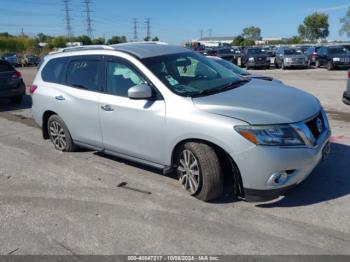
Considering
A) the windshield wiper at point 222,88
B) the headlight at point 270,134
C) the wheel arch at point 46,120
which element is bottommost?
the wheel arch at point 46,120

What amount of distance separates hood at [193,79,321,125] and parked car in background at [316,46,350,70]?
2103 centimetres

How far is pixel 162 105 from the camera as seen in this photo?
170 inches

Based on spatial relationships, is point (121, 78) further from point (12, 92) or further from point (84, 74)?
point (12, 92)

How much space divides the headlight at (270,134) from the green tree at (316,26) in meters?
118

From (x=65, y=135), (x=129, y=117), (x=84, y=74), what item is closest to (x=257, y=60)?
(x=65, y=135)

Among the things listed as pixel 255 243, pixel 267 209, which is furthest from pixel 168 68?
pixel 255 243

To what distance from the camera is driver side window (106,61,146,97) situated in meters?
4.67

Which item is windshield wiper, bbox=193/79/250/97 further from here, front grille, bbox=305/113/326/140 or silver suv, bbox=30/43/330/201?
front grille, bbox=305/113/326/140

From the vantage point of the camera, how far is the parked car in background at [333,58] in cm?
2320

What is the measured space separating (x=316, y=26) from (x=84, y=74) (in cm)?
11852

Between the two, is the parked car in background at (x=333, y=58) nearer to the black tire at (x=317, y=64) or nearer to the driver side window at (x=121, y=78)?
the black tire at (x=317, y=64)

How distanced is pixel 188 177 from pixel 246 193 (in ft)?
2.47

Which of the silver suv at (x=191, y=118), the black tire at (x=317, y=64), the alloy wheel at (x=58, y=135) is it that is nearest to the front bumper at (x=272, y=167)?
the silver suv at (x=191, y=118)

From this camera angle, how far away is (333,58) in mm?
23312
